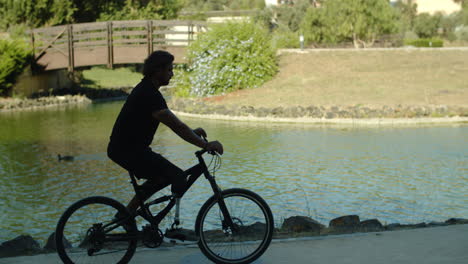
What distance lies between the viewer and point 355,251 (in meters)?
6.07

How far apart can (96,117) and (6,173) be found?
1452 centimetres

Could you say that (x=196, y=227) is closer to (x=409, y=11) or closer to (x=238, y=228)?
(x=238, y=228)

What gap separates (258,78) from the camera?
3412 centimetres

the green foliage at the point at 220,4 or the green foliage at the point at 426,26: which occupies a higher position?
the green foliage at the point at 220,4

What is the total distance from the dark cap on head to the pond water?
12.4ft

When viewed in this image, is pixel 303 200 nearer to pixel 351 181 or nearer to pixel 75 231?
pixel 351 181

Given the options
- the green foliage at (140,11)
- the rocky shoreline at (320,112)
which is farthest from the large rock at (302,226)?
the green foliage at (140,11)

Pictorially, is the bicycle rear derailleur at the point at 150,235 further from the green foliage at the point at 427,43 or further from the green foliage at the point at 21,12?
the green foliage at the point at 427,43

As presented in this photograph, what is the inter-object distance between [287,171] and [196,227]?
899 cm

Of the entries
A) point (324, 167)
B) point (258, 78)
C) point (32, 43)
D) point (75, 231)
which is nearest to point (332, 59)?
point (258, 78)

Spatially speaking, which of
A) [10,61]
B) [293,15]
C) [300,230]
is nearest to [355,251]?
[300,230]

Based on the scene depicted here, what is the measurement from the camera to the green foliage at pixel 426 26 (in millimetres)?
74938

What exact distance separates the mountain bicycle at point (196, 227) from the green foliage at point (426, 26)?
7291cm

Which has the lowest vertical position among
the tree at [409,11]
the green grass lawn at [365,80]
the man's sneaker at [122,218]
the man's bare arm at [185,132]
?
the green grass lawn at [365,80]
